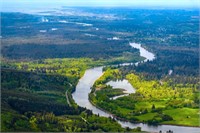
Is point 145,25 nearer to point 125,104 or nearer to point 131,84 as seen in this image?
point 131,84

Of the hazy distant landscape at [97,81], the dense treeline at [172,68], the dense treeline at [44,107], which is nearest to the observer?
the dense treeline at [44,107]

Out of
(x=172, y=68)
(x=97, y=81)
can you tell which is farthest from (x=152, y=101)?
(x=172, y=68)

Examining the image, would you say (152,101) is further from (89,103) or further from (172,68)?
(172,68)

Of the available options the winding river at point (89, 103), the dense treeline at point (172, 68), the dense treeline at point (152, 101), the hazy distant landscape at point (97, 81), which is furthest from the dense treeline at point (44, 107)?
the dense treeline at point (172, 68)

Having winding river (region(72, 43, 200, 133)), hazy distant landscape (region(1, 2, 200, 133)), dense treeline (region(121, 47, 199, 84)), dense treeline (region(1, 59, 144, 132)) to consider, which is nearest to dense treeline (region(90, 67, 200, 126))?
hazy distant landscape (region(1, 2, 200, 133))

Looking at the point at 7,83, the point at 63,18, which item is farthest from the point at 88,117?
the point at 63,18

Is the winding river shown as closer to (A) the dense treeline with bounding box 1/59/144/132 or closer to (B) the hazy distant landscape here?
(B) the hazy distant landscape

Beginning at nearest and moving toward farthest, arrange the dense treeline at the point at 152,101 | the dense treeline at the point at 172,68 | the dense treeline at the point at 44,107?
the dense treeline at the point at 44,107 → the dense treeline at the point at 152,101 → the dense treeline at the point at 172,68

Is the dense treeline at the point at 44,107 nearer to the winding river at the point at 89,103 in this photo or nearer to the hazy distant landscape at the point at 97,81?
the hazy distant landscape at the point at 97,81

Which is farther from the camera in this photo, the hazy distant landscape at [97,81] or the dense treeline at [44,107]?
the hazy distant landscape at [97,81]
